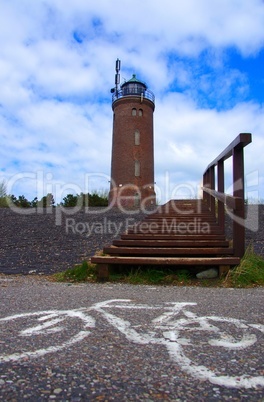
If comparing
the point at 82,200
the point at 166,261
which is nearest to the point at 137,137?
the point at 82,200

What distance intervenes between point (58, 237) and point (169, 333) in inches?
204

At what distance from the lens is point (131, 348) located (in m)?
1.78

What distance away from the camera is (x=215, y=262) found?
4.02 m

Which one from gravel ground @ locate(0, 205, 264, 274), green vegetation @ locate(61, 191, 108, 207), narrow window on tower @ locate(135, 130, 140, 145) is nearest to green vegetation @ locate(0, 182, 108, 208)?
green vegetation @ locate(61, 191, 108, 207)

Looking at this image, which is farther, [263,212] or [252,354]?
[263,212]

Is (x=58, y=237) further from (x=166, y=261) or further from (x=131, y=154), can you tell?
(x=131, y=154)

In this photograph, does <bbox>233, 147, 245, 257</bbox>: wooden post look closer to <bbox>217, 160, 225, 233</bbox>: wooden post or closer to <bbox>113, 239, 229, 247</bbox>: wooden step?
<bbox>113, 239, 229, 247</bbox>: wooden step

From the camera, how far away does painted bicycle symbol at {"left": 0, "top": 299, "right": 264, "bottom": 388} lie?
1.57 metres

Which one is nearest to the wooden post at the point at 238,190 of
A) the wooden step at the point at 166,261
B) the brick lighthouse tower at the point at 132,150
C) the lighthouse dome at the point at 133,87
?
the wooden step at the point at 166,261

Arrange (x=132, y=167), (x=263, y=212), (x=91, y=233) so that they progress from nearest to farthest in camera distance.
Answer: (x=91, y=233) < (x=263, y=212) < (x=132, y=167)

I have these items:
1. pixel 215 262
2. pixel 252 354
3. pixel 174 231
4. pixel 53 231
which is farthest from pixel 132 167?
pixel 252 354

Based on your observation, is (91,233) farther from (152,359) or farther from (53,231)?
(152,359)

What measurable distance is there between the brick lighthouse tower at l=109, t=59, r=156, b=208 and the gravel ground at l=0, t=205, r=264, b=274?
1608 cm

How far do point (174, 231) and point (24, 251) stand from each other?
2547 mm
